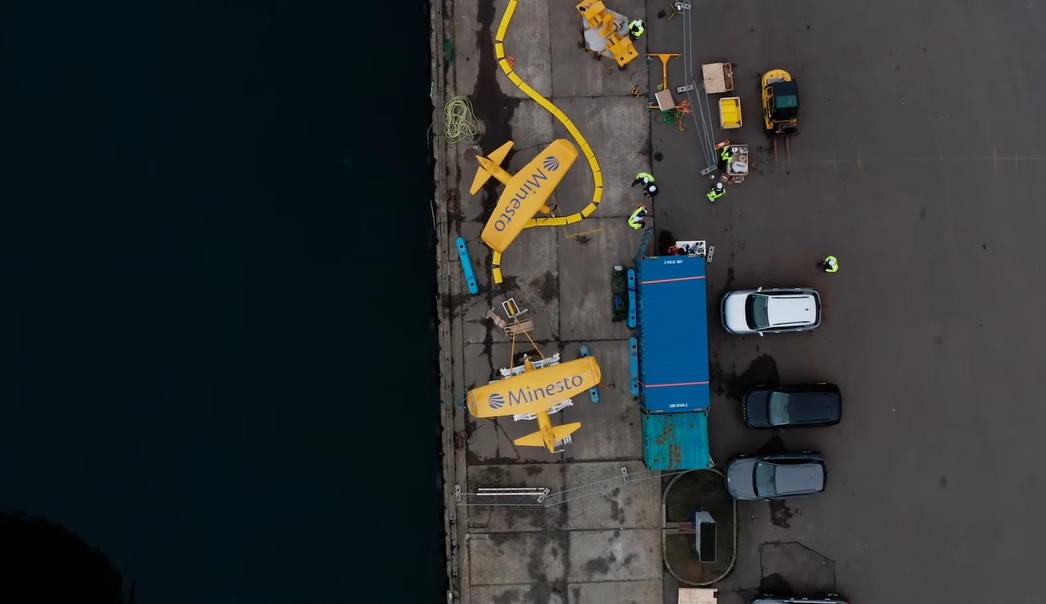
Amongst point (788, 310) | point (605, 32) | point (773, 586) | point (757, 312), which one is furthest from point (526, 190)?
point (773, 586)

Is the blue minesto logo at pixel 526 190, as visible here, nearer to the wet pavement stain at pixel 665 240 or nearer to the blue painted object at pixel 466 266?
the blue painted object at pixel 466 266

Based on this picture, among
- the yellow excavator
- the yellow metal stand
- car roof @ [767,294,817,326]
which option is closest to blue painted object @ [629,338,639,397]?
car roof @ [767,294,817,326]

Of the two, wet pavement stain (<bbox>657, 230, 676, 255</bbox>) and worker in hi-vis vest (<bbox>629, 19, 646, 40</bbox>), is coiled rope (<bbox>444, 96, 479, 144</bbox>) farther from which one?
wet pavement stain (<bbox>657, 230, 676, 255</bbox>)

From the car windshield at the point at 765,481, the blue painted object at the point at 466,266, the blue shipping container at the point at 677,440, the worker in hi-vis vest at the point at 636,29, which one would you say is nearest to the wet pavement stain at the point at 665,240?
the blue shipping container at the point at 677,440

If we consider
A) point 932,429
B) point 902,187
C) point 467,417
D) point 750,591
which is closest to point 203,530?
point 467,417

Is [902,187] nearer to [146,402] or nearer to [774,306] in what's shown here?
[774,306]

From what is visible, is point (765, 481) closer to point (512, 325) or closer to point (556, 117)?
point (512, 325)
